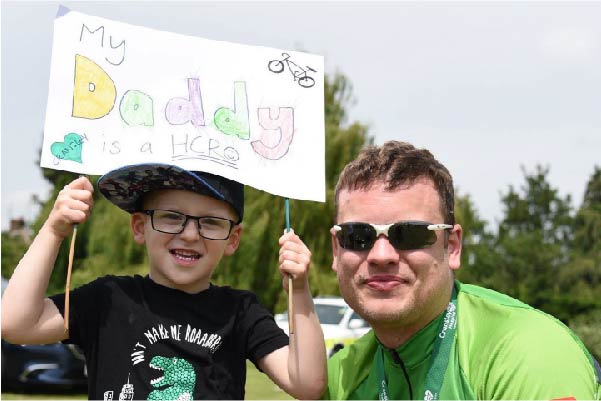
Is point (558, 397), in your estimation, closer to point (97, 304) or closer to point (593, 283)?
point (97, 304)

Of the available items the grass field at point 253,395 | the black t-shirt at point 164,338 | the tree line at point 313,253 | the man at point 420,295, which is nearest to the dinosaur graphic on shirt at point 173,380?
the black t-shirt at point 164,338

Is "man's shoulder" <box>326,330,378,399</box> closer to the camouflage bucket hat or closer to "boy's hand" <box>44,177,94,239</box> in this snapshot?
the camouflage bucket hat

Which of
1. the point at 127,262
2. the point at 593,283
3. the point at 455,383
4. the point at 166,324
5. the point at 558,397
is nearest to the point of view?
the point at 558,397

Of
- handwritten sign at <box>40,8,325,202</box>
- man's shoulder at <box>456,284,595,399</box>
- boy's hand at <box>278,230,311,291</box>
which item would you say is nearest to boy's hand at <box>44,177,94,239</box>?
handwritten sign at <box>40,8,325,202</box>

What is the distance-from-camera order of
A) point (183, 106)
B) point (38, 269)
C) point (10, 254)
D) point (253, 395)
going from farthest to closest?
point (10, 254) < point (253, 395) < point (183, 106) < point (38, 269)

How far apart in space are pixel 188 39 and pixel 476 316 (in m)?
1.69

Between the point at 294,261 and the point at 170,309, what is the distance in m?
0.64

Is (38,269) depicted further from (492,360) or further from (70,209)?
(492,360)

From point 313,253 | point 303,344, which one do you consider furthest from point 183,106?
point 313,253

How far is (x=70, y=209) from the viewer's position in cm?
348

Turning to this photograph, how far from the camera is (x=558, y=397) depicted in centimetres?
279

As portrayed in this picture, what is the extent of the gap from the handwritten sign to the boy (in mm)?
116

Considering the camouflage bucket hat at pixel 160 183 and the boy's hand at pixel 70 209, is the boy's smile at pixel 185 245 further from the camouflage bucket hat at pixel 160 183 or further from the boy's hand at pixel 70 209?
the boy's hand at pixel 70 209

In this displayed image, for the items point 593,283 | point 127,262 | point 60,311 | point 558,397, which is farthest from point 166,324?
point 593,283
